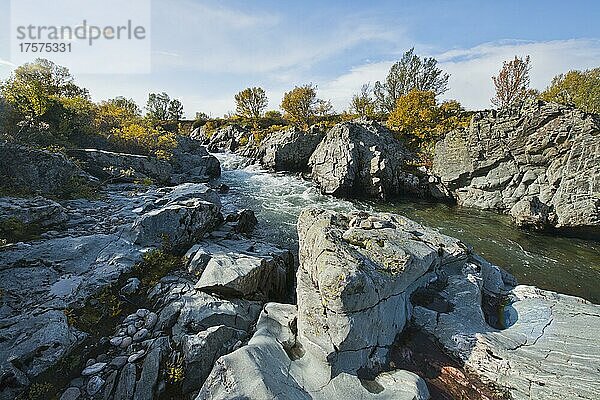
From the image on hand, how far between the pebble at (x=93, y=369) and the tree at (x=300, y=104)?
184 feet

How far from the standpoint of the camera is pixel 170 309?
7000mm

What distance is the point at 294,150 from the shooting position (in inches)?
1389

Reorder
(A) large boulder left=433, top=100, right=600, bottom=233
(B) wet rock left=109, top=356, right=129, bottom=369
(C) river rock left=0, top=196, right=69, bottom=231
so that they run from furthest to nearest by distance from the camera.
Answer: (A) large boulder left=433, top=100, right=600, bottom=233, (C) river rock left=0, top=196, right=69, bottom=231, (B) wet rock left=109, top=356, right=129, bottom=369

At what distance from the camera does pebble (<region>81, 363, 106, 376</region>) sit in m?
5.32

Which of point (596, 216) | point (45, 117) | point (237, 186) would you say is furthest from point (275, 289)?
point (45, 117)

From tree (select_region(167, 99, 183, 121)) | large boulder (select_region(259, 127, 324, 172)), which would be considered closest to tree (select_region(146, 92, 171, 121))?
tree (select_region(167, 99, 183, 121))

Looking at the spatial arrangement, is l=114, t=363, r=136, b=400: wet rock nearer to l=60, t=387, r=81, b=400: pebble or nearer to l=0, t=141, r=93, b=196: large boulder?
l=60, t=387, r=81, b=400: pebble

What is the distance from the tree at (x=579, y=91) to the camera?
31359 mm

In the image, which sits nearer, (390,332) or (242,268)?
(390,332)

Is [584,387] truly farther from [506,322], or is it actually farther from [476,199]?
[476,199]

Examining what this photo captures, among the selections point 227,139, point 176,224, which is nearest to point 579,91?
point 176,224

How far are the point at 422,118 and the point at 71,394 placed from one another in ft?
120

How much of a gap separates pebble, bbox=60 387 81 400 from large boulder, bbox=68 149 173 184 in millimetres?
15870

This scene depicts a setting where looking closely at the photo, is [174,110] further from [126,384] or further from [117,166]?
[126,384]
